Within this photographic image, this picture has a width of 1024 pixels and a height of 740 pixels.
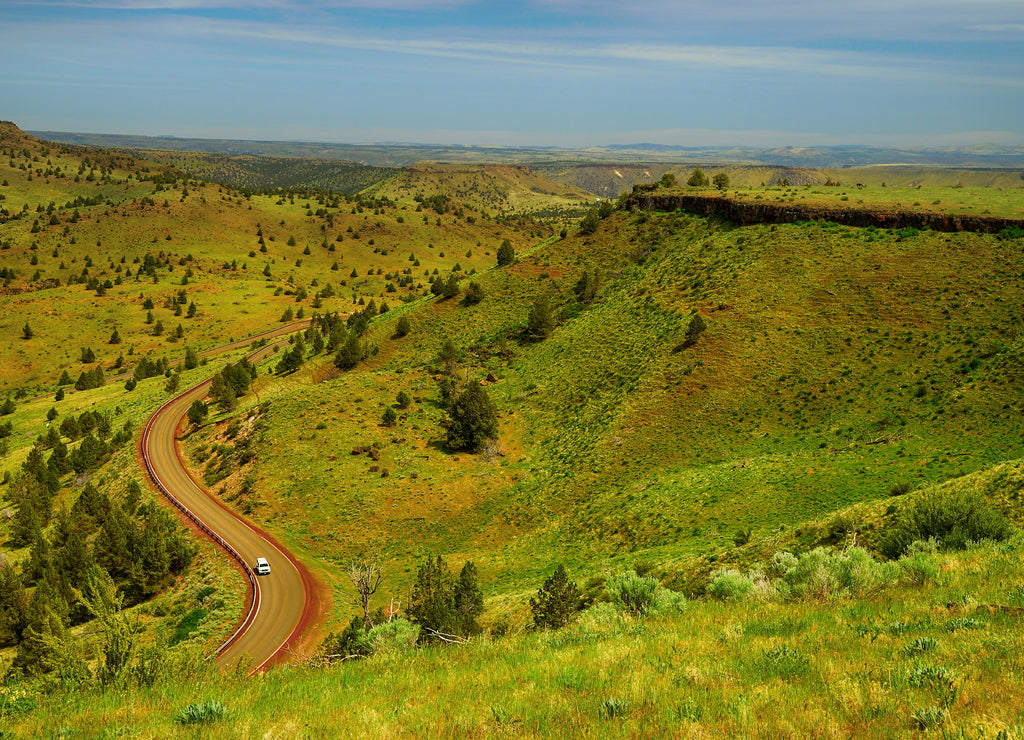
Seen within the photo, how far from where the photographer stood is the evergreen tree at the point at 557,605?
18.3 meters

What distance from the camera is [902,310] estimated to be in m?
40.8

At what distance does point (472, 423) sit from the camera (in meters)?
45.0

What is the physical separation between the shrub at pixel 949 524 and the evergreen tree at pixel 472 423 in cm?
2994

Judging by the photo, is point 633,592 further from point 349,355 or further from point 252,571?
point 349,355

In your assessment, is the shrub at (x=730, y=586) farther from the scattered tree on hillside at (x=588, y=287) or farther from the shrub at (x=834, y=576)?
the scattered tree on hillside at (x=588, y=287)

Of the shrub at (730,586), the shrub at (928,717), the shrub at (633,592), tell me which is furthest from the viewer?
the shrub at (633,592)

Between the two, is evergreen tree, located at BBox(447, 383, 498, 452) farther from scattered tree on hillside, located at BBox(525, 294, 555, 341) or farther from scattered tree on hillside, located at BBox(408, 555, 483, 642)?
scattered tree on hillside, located at BBox(408, 555, 483, 642)

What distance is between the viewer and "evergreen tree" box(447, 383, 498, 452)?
148 ft

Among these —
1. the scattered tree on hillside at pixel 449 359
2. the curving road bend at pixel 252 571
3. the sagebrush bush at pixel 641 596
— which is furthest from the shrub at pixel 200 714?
the scattered tree on hillside at pixel 449 359

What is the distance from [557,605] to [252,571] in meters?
23.3

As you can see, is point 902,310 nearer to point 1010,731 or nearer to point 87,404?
point 1010,731

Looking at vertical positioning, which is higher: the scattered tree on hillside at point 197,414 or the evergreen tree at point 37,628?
the scattered tree on hillside at point 197,414

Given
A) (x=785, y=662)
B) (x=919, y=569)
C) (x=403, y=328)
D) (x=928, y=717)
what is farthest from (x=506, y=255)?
(x=928, y=717)

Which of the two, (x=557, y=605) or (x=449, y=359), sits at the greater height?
(x=449, y=359)
